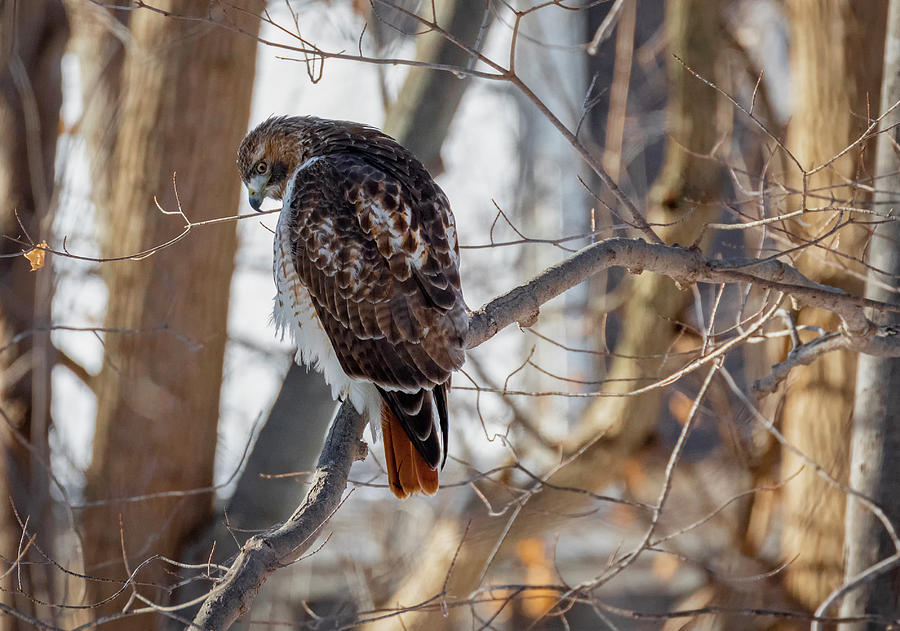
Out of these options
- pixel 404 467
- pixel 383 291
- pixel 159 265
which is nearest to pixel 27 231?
pixel 159 265

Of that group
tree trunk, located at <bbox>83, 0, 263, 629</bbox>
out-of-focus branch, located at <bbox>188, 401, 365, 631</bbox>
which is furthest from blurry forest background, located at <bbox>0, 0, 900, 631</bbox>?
out-of-focus branch, located at <bbox>188, 401, 365, 631</bbox>

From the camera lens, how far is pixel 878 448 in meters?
3.59

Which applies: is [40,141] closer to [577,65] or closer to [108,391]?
[108,391]

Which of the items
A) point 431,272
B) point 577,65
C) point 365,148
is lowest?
point 431,272

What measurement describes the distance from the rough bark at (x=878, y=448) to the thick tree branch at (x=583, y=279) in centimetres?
58

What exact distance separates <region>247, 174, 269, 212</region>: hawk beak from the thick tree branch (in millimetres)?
906

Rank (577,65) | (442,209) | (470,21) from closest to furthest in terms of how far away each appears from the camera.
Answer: (442,209)
(470,21)
(577,65)

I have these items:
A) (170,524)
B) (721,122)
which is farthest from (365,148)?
(721,122)

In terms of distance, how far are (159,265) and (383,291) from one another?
1906 millimetres

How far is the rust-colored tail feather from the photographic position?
2.77 m

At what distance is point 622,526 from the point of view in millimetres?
7000

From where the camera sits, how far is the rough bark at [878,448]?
3.46m

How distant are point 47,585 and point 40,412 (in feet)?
2.52

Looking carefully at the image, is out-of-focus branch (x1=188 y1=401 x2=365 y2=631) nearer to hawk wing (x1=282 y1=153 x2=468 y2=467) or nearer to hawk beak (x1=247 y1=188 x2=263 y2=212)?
hawk wing (x1=282 y1=153 x2=468 y2=467)
